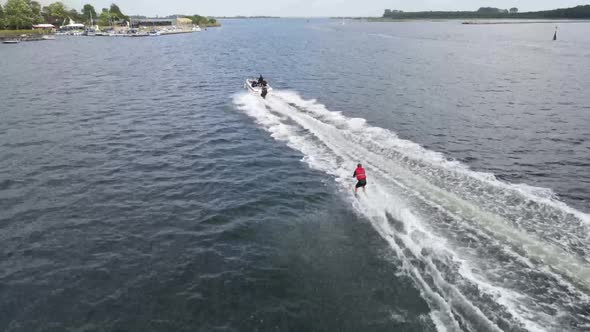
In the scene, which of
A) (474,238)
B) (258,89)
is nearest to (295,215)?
(474,238)

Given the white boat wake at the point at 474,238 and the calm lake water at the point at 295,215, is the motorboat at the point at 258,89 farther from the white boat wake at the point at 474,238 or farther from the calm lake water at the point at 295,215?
the white boat wake at the point at 474,238

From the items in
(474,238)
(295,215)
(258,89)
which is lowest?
(295,215)

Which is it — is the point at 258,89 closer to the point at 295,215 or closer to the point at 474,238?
the point at 295,215

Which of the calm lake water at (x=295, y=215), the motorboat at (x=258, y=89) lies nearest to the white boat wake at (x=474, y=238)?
the calm lake water at (x=295, y=215)

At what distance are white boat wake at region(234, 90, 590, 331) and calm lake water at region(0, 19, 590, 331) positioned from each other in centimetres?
9

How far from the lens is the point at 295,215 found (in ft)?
73.5

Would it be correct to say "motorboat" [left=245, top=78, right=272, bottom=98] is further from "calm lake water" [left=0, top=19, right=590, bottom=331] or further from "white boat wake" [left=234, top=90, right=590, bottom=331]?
"white boat wake" [left=234, top=90, right=590, bottom=331]

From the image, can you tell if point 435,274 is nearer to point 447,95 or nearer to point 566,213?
point 566,213

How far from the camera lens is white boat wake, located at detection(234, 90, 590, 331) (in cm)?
1416

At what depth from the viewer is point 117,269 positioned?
1781cm

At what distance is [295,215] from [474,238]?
378 inches

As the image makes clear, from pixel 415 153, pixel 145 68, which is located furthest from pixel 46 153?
pixel 145 68

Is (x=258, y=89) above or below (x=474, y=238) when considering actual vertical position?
above

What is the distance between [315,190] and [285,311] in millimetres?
11326
